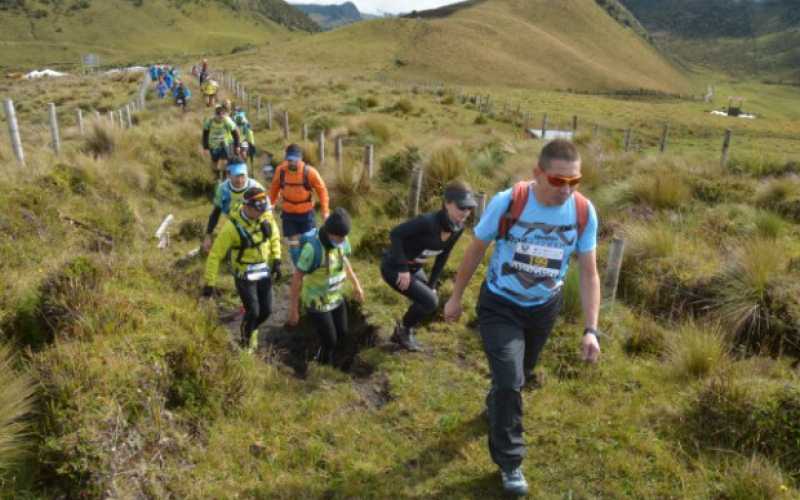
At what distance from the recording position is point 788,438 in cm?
392

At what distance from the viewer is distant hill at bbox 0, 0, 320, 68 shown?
105688mm

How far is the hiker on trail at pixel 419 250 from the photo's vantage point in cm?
489

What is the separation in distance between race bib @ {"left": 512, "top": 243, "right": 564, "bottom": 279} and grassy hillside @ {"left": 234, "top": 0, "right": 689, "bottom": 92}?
57964 millimetres

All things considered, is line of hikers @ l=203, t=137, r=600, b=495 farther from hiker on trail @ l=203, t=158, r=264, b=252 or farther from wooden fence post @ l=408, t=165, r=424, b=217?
wooden fence post @ l=408, t=165, r=424, b=217

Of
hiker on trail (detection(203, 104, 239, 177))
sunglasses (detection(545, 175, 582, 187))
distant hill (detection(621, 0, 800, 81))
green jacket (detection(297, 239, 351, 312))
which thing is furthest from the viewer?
distant hill (detection(621, 0, 800, 81))

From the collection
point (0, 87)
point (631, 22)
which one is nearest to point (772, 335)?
point (0, 87)

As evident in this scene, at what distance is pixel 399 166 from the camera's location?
11.8 m

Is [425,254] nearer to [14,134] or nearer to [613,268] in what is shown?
[613,268]

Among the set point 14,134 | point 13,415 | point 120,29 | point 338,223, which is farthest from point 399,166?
point 120,29

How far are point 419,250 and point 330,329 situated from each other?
3.82ft

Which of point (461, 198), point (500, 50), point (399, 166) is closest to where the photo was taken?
point (461, 198)

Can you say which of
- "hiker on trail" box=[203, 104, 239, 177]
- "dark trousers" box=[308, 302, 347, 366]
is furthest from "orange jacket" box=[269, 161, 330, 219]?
"hiker on trail" box=[203, 104, 239, 177]

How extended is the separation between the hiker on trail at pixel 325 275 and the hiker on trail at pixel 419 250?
1.55 ft

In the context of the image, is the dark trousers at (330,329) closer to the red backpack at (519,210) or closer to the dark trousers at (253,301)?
the dark trousers at (253,301)
